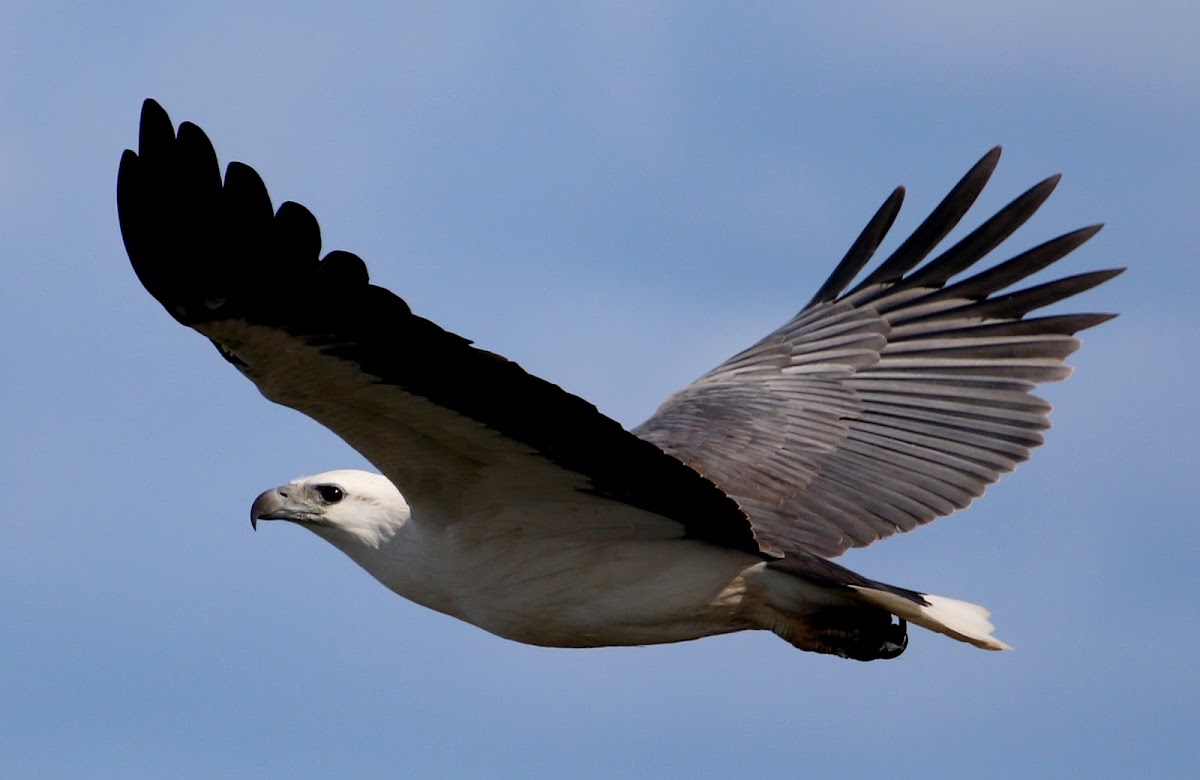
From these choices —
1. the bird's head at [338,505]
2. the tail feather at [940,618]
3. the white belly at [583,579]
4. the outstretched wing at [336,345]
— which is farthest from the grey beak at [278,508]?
the tail feather at [940,618]

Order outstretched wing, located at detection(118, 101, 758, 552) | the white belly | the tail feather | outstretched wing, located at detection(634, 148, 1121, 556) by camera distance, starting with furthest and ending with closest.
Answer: outstretched wing, located at detection(634, 148, 1121, 556), the white belly, the tail feather, outstretched wing, located at detection(118, 101, 758, 552)

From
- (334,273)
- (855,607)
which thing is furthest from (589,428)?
(855,607)

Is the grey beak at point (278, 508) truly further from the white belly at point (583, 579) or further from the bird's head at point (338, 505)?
the white belly at point (583, 579)

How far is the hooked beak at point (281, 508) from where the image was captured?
8.23m

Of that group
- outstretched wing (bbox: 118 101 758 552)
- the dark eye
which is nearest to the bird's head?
the dark eye

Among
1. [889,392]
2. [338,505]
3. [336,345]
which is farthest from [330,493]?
[889,392]

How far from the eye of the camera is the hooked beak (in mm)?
8234

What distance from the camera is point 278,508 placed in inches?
324

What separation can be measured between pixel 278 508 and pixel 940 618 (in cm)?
276

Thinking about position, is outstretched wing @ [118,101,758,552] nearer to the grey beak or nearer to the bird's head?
the bird's head

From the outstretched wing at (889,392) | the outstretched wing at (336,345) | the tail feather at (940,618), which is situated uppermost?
the outstretched wing at (889,392)

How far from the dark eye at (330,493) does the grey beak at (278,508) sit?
9 centimetres

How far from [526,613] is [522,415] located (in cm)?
131

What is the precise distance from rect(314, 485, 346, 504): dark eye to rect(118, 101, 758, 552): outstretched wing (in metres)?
0.81
